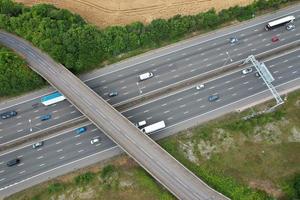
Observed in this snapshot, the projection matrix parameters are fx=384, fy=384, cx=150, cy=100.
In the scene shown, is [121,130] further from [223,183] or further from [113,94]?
[223,183]

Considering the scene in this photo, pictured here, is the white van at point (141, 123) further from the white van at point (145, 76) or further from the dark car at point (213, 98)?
the dark car at point (213, 98)


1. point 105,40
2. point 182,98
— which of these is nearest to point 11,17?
point 105,40

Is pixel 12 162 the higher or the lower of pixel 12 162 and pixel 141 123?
the lower

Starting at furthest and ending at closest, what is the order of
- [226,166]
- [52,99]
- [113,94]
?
[113,94] < [52,99] < [226,166]

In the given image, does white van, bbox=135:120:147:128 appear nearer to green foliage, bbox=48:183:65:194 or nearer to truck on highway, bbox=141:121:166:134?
truck on highway, bbox=141:121:166:134

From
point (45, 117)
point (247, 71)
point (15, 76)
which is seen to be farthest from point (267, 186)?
point (15, 76)
